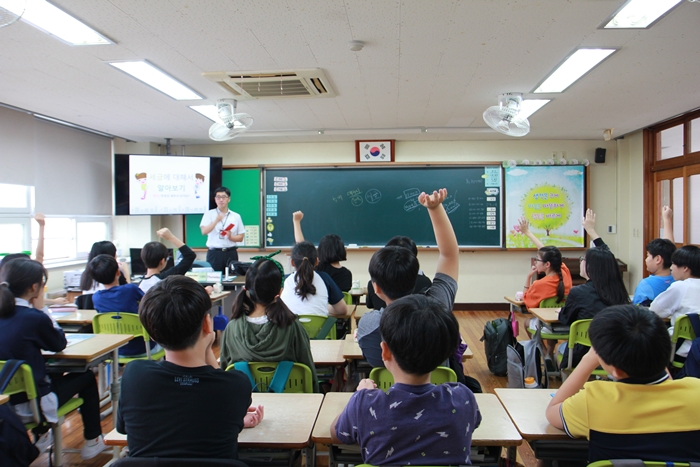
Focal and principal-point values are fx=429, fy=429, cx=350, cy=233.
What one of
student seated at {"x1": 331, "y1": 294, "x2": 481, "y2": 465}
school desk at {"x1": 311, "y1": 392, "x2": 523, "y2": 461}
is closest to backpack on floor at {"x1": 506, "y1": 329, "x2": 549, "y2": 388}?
school desk at {"x1": 311, "y1": 392, "x2": 523, "y2": 461}

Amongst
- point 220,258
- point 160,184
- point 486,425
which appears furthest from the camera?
point 160,184

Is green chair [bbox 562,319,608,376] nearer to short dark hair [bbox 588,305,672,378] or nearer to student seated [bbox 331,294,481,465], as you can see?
short dark hair [bbox 588,305,672,378]

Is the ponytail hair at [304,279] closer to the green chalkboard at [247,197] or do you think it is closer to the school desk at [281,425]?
the school desk at [281,425]

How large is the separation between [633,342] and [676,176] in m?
5.08

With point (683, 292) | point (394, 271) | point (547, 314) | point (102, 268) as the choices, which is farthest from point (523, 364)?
point (102, 268)

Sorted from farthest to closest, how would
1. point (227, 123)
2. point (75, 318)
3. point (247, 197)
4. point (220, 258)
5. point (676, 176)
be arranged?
1. point (247, 197)
2. point (220, 258)
3. point (676, 176)
4. point (227, 123)
5. point (75, 318)

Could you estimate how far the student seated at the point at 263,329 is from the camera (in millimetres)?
1893

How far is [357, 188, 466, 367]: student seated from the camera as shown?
1.67m

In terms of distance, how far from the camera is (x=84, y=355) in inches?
88.4

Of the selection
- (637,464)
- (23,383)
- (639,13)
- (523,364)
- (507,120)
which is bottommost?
(523,364)

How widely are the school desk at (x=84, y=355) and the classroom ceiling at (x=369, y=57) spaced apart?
1893 mm

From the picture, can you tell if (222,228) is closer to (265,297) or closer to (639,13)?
(265,297)

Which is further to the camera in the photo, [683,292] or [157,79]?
[157,79]

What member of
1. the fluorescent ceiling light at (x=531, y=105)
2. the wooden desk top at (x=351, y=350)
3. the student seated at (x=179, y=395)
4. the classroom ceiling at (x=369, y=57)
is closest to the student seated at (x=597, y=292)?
the classroom ceiling at (x=369, y=57)
